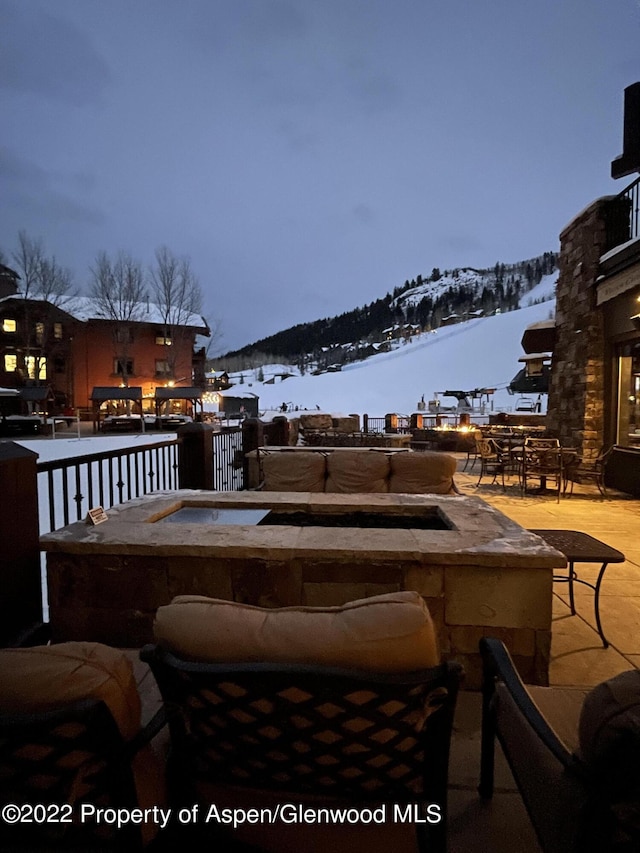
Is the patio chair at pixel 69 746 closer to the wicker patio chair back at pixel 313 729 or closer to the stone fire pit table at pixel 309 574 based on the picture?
the wicker patio chair back at pixel 313 729

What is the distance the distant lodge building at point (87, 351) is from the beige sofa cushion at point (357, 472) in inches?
971

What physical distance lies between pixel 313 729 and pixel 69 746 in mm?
485

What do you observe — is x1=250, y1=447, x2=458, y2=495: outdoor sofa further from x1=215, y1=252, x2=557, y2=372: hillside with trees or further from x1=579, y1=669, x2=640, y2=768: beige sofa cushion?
x1=215, y1=252, x2=557, y2=372: hillside with trees

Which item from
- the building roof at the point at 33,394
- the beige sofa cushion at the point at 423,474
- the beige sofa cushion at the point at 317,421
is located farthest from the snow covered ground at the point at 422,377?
the beige sofa cushion at the point at 423,474

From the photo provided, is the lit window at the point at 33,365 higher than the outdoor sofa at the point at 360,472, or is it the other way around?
the lit window at the point at 33,365

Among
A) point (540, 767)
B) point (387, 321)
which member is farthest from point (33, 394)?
point (387, 321)

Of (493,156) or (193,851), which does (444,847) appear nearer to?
(193,851)

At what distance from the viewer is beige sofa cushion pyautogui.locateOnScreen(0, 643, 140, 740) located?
0.91 m

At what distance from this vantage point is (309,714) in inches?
40.6

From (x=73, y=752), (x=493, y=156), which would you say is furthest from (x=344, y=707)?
(x=493, y=156)

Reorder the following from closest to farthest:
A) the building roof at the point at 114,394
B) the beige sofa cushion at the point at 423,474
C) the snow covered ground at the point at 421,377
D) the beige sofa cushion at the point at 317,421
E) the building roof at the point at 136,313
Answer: the beige sofa cushion at the point at 423,474
the beige sofa cushion at the point at 317,421
the building roof at the point at 114,394
the building roof at the point at 136,313
the snow covered ground at the point at 421,377

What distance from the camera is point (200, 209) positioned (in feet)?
416

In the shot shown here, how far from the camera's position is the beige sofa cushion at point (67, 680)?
0.91 metres

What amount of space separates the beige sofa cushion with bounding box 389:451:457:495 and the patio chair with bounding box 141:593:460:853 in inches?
136
